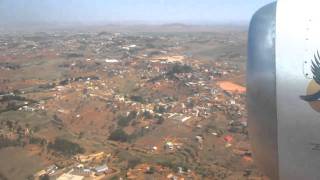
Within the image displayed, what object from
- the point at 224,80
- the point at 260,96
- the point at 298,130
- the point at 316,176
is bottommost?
the point at 224,80

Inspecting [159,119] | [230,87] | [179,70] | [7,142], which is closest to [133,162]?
[7,142]

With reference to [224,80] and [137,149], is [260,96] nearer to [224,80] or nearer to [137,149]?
[137,149]

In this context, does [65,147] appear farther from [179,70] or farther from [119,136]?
[179,70]

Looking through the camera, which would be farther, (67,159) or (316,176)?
(67,159)

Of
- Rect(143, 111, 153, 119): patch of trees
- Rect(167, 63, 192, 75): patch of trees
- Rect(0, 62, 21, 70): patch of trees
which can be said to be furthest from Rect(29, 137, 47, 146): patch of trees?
Rect(0, 62, 21, 70): patch of trees

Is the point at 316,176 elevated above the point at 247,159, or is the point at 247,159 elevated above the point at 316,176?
the point at 316,176

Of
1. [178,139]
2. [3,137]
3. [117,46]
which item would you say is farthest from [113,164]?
[117,46]
